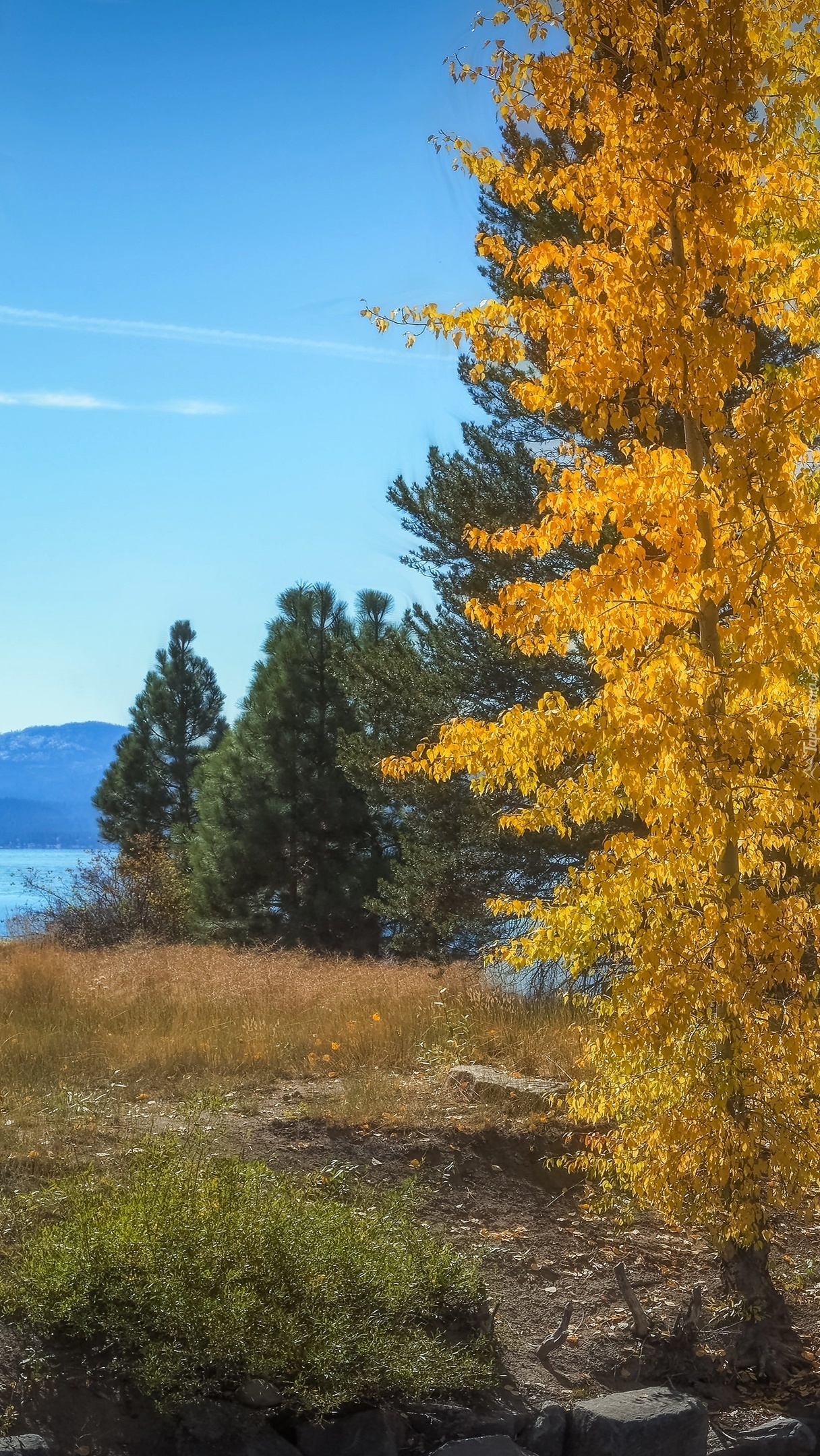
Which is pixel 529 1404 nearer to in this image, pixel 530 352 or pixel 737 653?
pixel 737 653

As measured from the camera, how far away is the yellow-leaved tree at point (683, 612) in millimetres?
4391

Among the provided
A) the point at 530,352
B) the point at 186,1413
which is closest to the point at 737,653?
the point at 186,1413

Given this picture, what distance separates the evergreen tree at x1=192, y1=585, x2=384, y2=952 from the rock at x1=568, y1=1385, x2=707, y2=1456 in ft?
51.7

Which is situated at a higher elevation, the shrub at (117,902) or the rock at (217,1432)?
the shrub at (117,902)

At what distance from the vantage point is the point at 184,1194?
14.7 feet

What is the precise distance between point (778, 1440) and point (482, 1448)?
1.33m

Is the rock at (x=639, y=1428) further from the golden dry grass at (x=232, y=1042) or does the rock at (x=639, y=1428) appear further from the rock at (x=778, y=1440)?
the golden dry grass at (x=232, y=1042)

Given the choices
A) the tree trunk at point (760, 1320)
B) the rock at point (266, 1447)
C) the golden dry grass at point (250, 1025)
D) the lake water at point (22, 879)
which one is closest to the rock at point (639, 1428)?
the tree trunk at point (760, 1320)

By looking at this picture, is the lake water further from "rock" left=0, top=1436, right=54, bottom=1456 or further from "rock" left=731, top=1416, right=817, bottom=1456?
"rock" left=731, top=1416, right=817, bottom=1456

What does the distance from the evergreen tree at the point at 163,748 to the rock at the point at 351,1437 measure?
85.1 ft

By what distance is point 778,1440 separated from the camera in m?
4.30

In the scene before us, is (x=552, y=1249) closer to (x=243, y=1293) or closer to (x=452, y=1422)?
(x=452, y=1422)

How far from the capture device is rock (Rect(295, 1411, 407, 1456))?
3.81 metres

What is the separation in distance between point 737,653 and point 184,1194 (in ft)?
10.6
